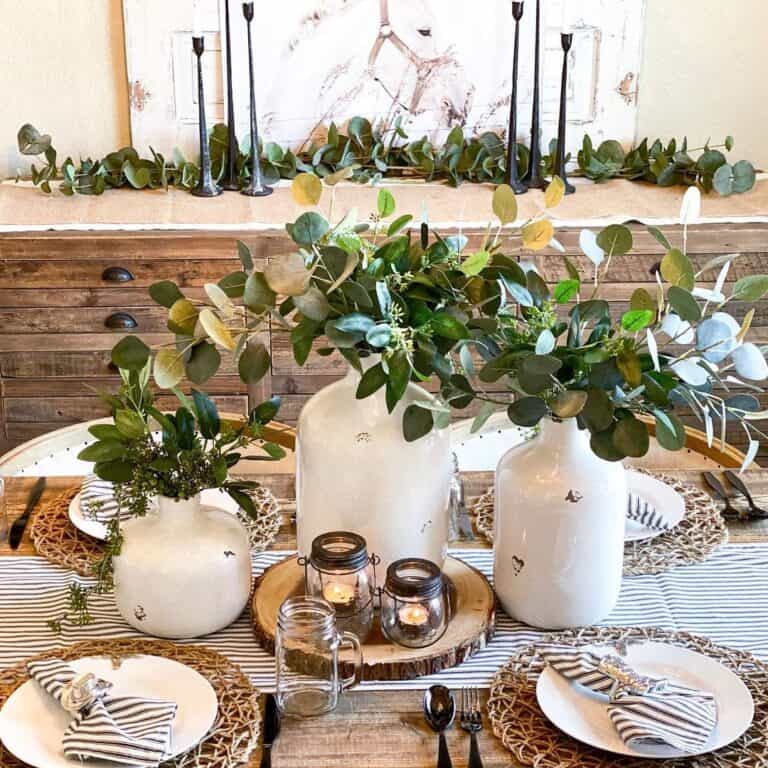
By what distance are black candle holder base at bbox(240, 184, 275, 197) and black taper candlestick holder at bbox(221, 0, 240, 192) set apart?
36 mm

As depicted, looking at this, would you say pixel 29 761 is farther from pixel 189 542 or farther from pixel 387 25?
pixel 387 25

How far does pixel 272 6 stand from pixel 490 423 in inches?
56.3

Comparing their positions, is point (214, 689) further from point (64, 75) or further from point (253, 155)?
point (64, 75)

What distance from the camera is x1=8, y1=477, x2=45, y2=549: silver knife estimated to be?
4.93 ft

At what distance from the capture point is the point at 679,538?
4.90 feet

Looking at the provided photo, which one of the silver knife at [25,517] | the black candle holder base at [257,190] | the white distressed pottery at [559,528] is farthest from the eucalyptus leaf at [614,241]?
the black candle holder base at [257,190]

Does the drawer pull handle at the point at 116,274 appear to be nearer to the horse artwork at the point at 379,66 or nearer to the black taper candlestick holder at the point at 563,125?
the horse artwork at the point at 379,66

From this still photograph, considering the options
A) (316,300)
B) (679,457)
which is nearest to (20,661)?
(316,300)

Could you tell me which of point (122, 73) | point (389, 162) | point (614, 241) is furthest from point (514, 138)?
point (614, 241)

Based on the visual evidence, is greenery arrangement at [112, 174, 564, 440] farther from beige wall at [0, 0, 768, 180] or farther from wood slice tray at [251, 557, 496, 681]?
beige wall at [0, 0, 768, 180]

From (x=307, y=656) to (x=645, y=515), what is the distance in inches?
22.3

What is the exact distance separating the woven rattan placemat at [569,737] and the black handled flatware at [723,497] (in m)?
0.33

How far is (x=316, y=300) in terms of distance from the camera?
1146mm

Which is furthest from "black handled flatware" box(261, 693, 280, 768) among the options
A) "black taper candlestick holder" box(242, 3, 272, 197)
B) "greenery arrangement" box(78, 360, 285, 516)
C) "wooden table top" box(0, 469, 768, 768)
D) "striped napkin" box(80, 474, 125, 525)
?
"black taper candlestick holder" box(242, 3, 272, 197)
